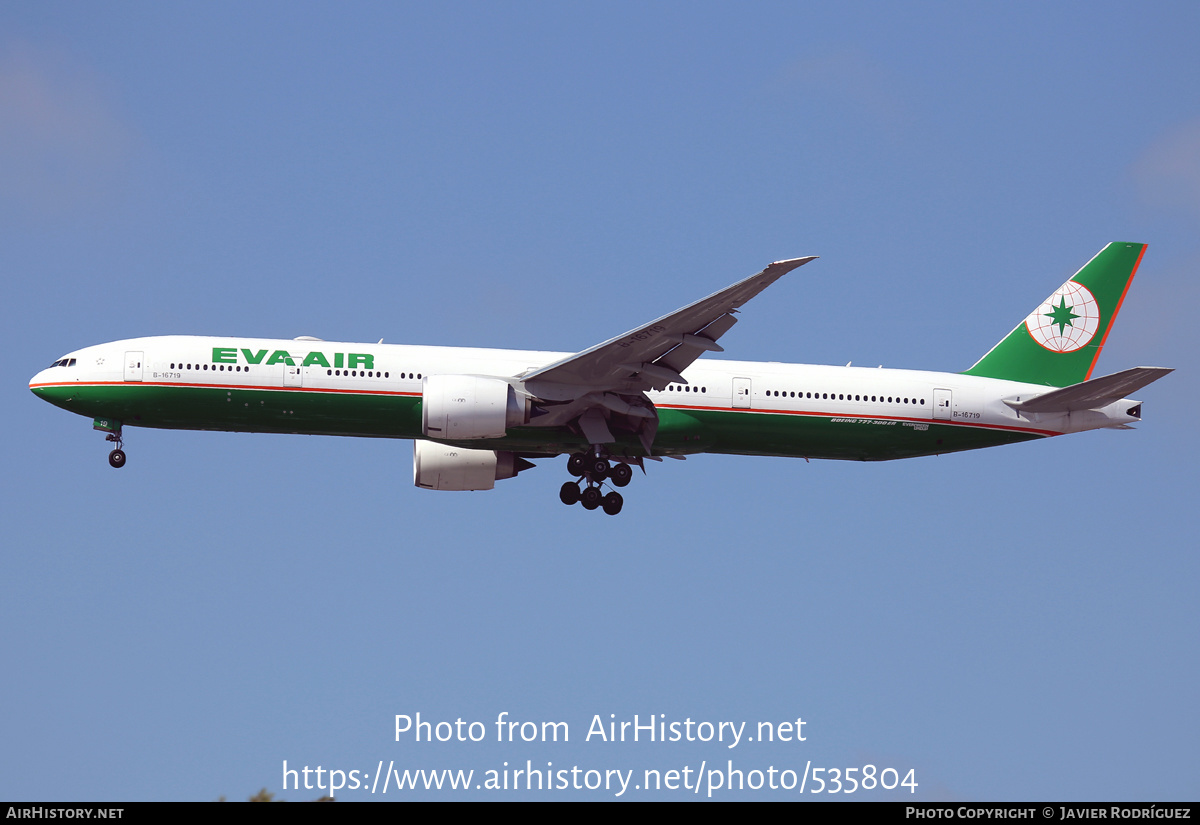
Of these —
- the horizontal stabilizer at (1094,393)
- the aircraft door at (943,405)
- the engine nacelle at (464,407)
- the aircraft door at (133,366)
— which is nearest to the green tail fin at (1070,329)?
the horizontal stabilizer at (1094,393)

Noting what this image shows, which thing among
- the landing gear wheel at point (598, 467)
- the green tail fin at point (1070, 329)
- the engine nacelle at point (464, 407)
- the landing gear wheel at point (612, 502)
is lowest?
the landing gear wheel at point (612, 502)

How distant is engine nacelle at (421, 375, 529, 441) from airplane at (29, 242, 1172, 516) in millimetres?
34

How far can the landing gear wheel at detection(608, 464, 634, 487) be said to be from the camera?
113ft

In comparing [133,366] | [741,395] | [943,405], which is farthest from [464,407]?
[943,405]

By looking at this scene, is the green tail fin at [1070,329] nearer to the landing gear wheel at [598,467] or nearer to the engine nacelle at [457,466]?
the landing gear wheel at [598,467]

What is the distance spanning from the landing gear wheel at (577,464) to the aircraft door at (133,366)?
1030cm

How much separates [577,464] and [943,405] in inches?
366

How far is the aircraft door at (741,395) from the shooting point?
33.8m

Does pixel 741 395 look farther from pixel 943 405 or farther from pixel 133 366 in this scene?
pixel 133 366

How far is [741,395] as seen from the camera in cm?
3391

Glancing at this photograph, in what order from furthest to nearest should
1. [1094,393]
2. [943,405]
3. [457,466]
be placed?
1. [457,466]
2. [943,405]
3. [1094,393]

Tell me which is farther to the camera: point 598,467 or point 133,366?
point 598,467

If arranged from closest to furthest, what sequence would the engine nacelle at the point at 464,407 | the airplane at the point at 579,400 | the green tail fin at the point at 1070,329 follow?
the engine nacelle at the point at 464,407 < the airplane at the point at 579,400 < the green tail fin at the point at 1070,329
